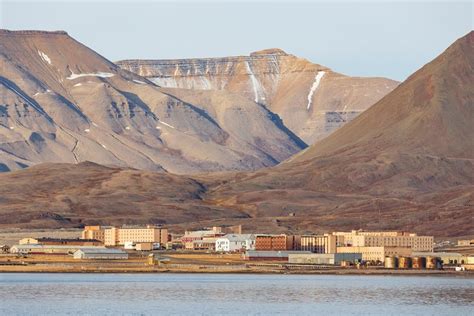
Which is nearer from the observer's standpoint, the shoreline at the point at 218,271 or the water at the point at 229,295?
the water at the point at 229,295

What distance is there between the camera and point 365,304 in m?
131

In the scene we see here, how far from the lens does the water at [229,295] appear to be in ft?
403

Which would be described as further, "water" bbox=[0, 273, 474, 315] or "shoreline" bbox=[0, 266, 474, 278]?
"shoreline" bbox=[0, 266, 474, 278]

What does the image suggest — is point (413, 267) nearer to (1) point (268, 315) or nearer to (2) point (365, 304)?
A: (2) point (365, 304)

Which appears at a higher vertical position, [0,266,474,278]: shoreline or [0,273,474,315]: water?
[0,266,474,278]: shoreline

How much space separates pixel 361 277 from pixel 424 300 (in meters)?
42.1

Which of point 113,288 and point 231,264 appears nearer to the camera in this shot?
point 113,288

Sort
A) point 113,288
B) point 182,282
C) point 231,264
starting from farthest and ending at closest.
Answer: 1. point 231,264
2. point 182,282
3. point 113,288

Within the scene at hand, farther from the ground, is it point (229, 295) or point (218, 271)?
point (218, 271)

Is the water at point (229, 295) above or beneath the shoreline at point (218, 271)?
beneath

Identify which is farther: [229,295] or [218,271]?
[218,271]

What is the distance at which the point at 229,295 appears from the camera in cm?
13938

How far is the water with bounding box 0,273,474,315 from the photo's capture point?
12294cm

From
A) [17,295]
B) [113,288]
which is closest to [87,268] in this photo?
[113,288]
